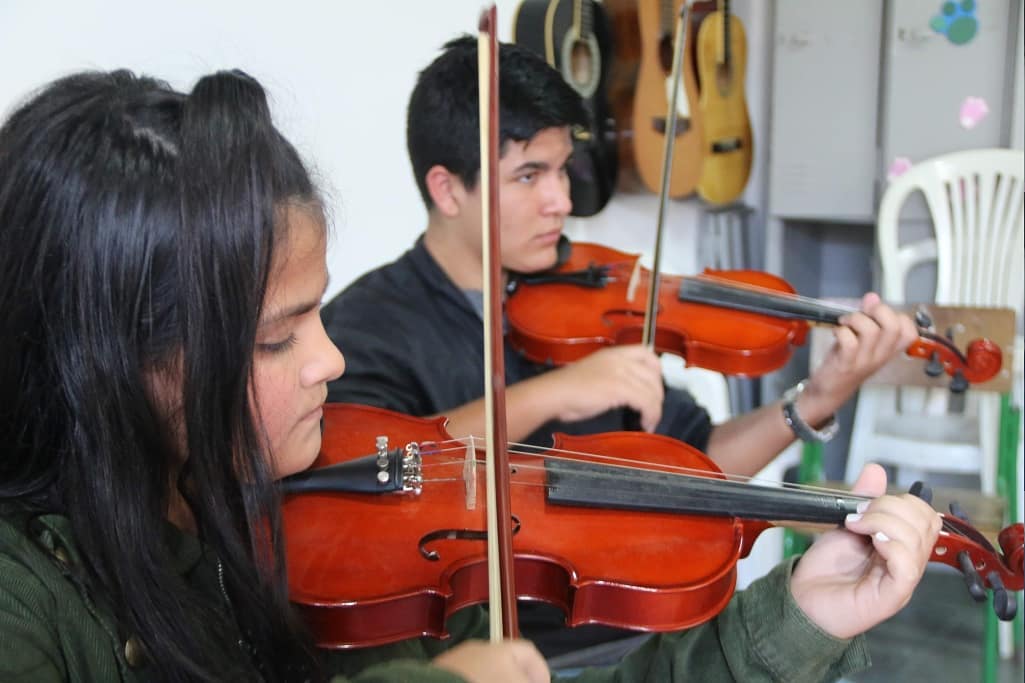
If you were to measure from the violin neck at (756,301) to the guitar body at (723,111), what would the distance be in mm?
1120

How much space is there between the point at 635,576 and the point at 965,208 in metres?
2.01

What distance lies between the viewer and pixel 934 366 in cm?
129

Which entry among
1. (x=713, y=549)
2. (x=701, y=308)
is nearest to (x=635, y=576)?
(x=713, y=549)

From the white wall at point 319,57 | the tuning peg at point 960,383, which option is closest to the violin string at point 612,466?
the tuning peg at point 960,383

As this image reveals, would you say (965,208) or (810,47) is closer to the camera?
(965,208)

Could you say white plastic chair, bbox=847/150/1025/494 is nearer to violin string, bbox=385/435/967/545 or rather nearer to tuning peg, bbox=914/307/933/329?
tuning peg, bbox=914/307/933/329

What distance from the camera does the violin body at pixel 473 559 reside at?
74 cm

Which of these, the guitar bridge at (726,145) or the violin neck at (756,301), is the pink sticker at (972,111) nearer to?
the guitar bridge at (726,145)

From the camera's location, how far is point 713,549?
0.79 metres

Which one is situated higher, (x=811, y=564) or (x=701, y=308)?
(x=701, y=308)

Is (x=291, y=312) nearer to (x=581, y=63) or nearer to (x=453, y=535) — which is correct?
(x=453, y=535)

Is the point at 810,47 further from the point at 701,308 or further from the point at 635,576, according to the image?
the point at 635,576

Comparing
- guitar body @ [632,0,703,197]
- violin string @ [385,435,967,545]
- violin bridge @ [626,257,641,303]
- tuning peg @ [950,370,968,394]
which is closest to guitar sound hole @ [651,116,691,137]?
guitar body @ [632,0,703,197]

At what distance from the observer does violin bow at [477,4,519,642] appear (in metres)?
0.61
